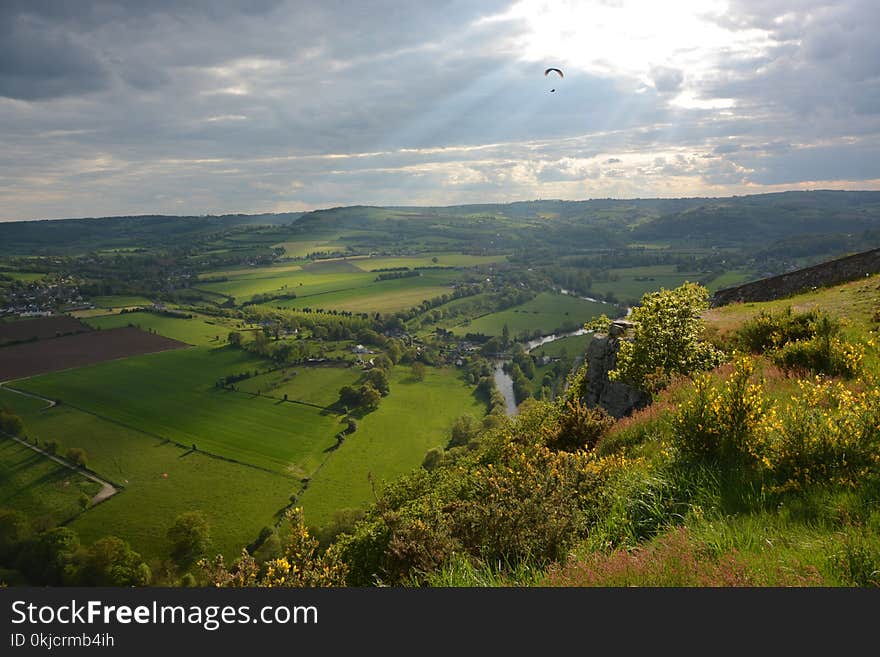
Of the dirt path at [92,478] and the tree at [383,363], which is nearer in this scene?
the dirt path at [92,478]

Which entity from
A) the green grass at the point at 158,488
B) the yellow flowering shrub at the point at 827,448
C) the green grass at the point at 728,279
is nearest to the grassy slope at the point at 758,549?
the yellow flowering shrub at the point at 827,448

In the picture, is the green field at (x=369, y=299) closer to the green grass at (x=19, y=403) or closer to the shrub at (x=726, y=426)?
the green grass at (x=19, y=403)

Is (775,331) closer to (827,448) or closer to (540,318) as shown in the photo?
(827,448)

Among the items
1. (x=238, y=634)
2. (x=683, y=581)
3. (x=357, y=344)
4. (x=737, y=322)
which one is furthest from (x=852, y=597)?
(x=357, y=344)

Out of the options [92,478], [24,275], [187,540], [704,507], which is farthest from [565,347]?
[24,275]

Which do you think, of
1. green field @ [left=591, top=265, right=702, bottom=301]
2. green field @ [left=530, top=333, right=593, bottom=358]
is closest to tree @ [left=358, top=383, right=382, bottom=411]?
green field @ [left=530, top=333, right=593, bottom=358]

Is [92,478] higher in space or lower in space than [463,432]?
higher
